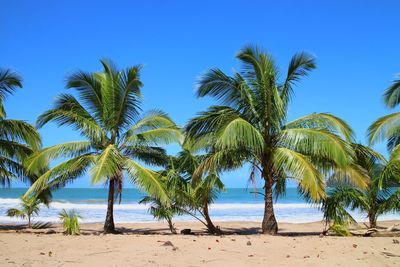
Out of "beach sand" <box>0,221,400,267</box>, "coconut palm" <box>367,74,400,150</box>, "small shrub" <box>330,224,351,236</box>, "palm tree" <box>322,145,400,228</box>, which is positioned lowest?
"beach sand" <box>0,221,400,267</box>

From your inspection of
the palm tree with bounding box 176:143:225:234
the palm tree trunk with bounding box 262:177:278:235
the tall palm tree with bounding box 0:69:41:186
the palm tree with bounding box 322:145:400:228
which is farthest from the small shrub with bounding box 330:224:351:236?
the tall palm tree with bounding box 0:69:41:186

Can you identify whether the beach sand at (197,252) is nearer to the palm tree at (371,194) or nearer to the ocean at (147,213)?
the palm tree at (371,194)

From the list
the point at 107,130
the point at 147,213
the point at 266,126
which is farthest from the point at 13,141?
the point at 147,213

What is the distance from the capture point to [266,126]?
1191cm

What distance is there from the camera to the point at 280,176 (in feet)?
39.8

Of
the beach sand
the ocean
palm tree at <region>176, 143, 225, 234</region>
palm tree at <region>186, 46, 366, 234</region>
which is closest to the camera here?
the beach sand

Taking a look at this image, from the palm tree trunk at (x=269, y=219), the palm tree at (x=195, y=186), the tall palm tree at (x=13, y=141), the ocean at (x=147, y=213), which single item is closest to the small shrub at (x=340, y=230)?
the ocean at (x=147, y=213)

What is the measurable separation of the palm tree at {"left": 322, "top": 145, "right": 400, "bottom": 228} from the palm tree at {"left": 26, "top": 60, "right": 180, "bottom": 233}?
5.34 meters

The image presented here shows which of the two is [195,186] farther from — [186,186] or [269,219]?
[269,219]

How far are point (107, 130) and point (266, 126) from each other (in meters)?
5.29

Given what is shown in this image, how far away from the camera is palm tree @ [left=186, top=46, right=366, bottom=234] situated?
1120 cm

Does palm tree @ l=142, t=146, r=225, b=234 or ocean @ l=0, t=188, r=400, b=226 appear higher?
palm tree @ l=142, t=146, r=225, b=234

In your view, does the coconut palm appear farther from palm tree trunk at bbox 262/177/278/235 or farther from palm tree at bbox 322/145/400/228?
palm tree trunk at bbox 262/177/278/235

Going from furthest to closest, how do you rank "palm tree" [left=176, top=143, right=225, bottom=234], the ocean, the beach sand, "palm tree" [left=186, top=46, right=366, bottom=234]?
the ocean
"palm tree" [left=176, top=143, right=225, bottom=234]
"palm tree" [left=186, top=46, right=366, bottom=234]
the beach sand
